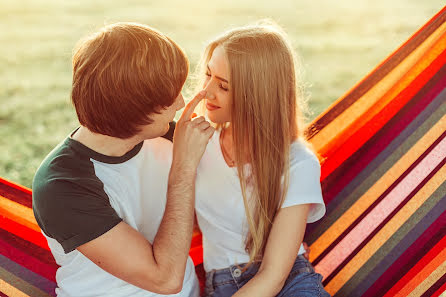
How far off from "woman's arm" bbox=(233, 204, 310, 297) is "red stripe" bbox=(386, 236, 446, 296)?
20.3 inches

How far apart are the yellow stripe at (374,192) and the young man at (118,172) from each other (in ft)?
2.63

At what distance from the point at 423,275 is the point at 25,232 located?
159 centimetres

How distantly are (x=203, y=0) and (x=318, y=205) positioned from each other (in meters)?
8.37

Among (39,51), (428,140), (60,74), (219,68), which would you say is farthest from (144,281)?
(39,51)

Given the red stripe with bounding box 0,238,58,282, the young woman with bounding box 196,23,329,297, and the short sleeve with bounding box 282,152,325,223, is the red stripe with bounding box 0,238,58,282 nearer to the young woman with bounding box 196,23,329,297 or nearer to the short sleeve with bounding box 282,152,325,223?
the young woman with bounding box 196,23,329,297

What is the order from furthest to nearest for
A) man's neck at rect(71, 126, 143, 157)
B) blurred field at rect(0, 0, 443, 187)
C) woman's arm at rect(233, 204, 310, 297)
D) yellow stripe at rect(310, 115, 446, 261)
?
blurred field at rect(0, 0, 443, 187), yellow stripe at rect(310, 115, 446, 261), woman's arm at rect(233, 204, 310, 297), man's neck at rect(71, 126, 143, 157)

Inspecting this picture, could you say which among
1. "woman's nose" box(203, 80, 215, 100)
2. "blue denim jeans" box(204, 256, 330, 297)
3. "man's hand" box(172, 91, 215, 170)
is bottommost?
"blue denim jeans" box(204, 256, 330, 297)

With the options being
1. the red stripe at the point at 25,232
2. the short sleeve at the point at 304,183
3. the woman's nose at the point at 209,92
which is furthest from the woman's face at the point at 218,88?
the red stripe at the point at 25,232

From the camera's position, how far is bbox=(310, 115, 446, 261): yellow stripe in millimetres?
2432

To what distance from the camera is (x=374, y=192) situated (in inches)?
96.9

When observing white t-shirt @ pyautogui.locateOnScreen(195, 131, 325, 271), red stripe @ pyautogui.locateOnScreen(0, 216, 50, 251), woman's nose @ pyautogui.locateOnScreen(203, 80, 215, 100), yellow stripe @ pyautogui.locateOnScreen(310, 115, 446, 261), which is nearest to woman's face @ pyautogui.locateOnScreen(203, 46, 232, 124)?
woman's nose @ pyautogui.locateOnScreen(203, 80, 215, 100)

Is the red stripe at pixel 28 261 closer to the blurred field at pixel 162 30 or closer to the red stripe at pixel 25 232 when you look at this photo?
the red stripe at pixel 25 232

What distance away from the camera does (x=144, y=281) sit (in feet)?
5.89

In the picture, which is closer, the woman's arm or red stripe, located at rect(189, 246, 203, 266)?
the woman's arm
